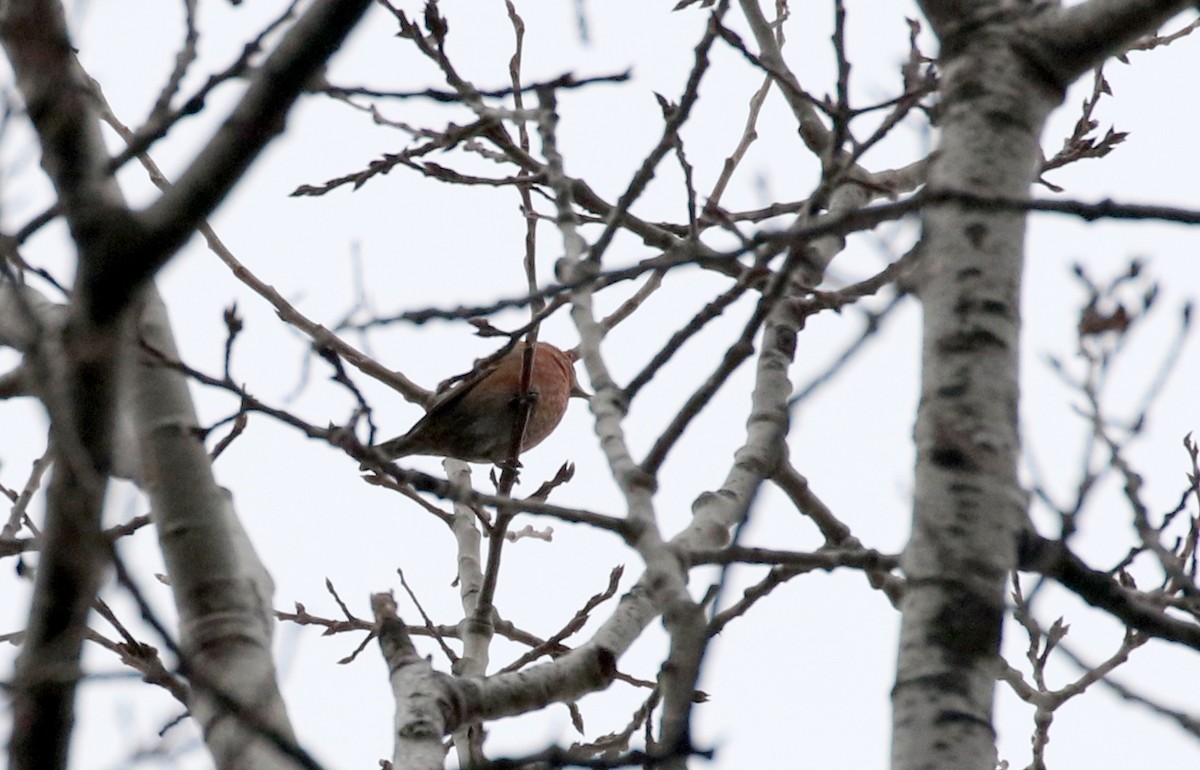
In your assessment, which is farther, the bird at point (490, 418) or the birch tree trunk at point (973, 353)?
the bird at point (490, 418)

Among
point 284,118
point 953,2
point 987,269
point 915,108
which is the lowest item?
point 284,118

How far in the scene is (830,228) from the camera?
5.81ft

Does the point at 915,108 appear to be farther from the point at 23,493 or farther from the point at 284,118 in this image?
the point at 23,493

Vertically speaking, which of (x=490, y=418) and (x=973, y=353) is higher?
(x=490, y=418)

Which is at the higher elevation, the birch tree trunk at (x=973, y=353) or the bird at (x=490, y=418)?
the bird at (x=490, y=418)

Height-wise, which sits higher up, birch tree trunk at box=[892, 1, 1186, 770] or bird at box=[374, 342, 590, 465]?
bird at box=[374, 342, 590, 465]

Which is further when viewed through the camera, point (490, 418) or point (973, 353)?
point (490, 418)

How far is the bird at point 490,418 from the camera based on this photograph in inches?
262

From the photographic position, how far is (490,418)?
22.5 feet

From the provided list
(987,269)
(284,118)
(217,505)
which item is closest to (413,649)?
(217,505)

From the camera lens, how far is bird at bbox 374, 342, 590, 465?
666 cm

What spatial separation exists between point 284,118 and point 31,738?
711 millimetres

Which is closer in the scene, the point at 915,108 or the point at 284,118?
the point at 284,118

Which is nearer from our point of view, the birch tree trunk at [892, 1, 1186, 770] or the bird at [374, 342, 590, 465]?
the birch tree trunk at [892, 1, 1186, 770]
